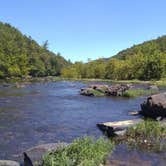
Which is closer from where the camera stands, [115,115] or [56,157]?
[56,157]

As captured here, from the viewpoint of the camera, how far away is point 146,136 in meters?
22.7

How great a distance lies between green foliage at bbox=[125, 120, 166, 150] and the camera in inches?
858

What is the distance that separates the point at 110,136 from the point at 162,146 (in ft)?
15.1

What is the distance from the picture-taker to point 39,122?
104 feet

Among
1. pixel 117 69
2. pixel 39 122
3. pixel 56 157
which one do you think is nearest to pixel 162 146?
pixel 56 157

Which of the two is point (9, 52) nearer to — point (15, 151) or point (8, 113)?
point (8, 113)

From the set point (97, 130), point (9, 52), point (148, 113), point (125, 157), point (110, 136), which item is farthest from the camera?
point (9, 52)

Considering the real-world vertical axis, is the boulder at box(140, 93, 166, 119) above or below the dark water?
above

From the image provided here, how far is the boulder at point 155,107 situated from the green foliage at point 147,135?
8.96 meters

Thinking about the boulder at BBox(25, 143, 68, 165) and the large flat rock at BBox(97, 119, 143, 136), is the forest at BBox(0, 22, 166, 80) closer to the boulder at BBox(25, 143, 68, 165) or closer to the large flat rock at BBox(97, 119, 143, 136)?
the large flat rock at BBox(97, 119, 143, 136)

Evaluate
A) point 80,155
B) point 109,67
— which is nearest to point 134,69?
point 109,67

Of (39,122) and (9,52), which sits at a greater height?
(9,52)

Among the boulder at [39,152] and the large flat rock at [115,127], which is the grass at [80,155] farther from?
the large flat rock at [115,127]

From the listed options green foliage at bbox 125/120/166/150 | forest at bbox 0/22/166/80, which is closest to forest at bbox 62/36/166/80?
forest at bbox 0/22/166/80
